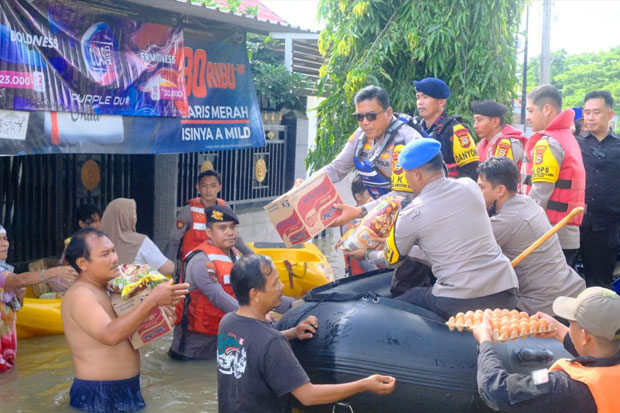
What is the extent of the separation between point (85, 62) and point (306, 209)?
297 centimetres

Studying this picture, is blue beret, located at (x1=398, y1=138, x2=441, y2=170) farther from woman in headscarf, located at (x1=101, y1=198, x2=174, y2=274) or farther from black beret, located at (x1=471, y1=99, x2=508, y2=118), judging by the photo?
woman in headscarf, located at (x1=101, y1=198, x2=174, y2=274)

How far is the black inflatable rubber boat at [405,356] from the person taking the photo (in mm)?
4254

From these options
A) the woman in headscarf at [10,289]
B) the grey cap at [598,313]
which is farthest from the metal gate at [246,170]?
the grey cap at [598,313]

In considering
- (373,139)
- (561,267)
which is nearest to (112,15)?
(373,139)

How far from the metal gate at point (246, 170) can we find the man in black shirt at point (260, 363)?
247 inches

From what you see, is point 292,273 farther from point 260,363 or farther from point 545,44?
point 545,44

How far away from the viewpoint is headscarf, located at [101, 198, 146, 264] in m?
6.94

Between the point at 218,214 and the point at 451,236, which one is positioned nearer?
the point at 451,236

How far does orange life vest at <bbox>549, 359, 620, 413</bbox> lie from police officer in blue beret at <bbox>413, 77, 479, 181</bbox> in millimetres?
3268

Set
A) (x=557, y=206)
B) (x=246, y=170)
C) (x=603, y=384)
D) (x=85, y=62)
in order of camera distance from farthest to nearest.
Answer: (x=246, y=170) < (x=85, y=62) < (x=557, y=206) < (x=603, y=384)

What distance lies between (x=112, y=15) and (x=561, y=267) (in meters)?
5.07

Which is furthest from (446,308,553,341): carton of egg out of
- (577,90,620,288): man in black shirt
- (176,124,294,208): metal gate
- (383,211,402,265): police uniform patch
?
(176,124,294,208): metal gate

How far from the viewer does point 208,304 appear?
626cm

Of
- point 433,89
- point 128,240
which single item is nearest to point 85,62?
point 128,240
